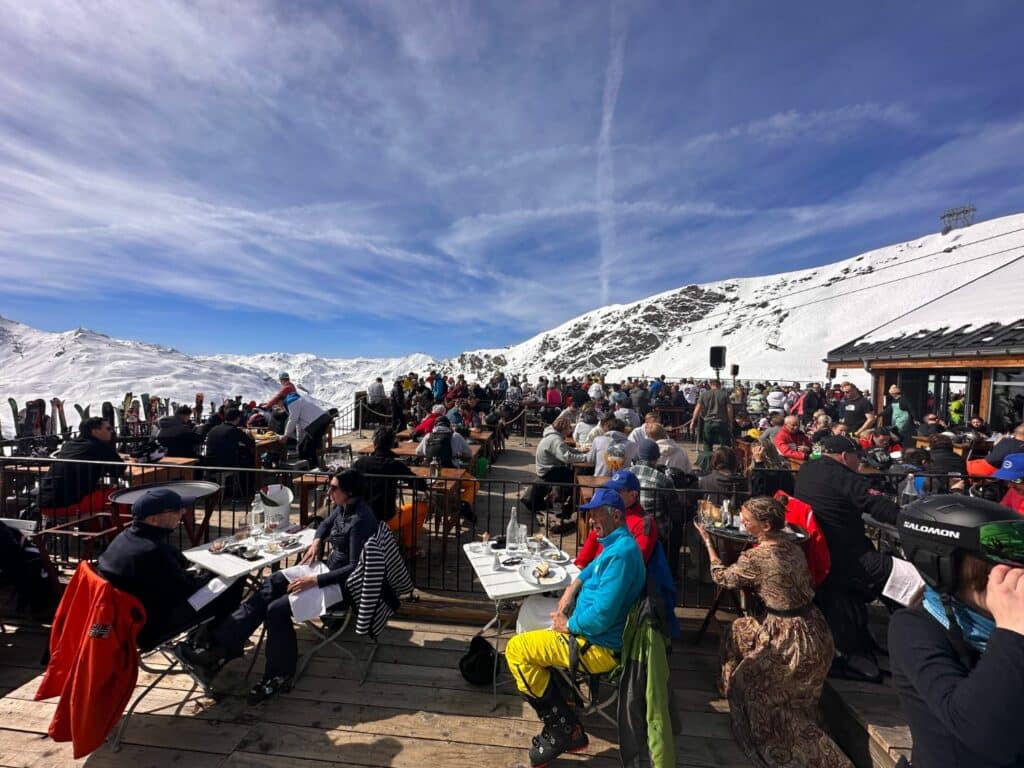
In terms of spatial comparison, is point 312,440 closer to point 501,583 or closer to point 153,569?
point 153,569

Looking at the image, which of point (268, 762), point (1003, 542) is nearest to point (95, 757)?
point (268, 762)

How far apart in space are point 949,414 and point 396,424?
53.7ft

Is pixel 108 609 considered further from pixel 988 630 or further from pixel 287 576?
pixel 988 630

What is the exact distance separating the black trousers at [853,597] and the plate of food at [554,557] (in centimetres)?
195

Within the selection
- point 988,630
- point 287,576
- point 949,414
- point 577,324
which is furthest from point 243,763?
point 577,324

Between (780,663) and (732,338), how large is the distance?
84.6 metres

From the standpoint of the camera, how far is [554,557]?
12.5 feet

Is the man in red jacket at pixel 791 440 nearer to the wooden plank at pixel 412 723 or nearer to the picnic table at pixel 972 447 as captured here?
the picnic table at pixel 972 447

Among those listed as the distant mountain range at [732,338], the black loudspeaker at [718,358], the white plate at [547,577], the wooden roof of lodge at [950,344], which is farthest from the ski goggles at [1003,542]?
the distant mountain range at [732,338]

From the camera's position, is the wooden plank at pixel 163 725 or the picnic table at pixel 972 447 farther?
the picnic table at pixel 972 447

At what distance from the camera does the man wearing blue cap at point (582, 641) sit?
8.59ft

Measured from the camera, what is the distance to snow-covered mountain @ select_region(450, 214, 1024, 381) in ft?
196

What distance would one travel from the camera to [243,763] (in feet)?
8.93

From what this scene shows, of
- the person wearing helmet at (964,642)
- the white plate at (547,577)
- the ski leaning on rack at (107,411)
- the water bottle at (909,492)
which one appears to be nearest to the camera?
the person wearing helmet at (964,642)
